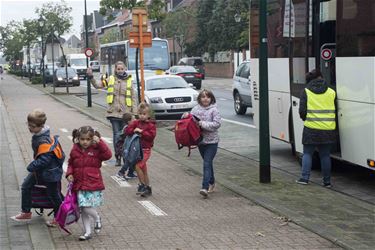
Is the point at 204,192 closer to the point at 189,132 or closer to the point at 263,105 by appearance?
the point at 189,132

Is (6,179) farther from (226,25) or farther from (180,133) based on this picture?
(226,25)

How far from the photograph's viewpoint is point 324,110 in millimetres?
9609

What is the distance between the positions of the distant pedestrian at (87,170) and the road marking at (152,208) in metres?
1.35

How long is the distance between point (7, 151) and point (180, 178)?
4858 millimetres

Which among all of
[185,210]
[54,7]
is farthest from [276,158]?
[54,7]

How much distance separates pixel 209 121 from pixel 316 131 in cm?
167

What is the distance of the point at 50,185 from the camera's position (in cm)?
732

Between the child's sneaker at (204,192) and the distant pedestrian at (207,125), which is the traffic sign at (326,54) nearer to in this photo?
the distant pedestrian at (207,125)

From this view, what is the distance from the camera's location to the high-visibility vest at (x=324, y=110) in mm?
9578

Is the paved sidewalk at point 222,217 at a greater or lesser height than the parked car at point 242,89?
lesser

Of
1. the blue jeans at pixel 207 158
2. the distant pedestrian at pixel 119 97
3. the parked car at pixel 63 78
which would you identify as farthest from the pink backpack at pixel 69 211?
the parked car at pixel 63 78

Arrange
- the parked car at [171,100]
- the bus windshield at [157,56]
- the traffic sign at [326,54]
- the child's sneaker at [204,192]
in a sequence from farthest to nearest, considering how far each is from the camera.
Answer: the bus windshield at [157,56] → the parked car at [171,100] → the traffic sign at [326,54] → the child's sneaker at [204,192]

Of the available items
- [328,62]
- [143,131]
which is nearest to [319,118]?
[328,62]

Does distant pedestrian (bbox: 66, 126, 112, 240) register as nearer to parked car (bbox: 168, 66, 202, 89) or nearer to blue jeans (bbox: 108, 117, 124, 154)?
blue jeans (bbox: 108, 117, 124, 154)
